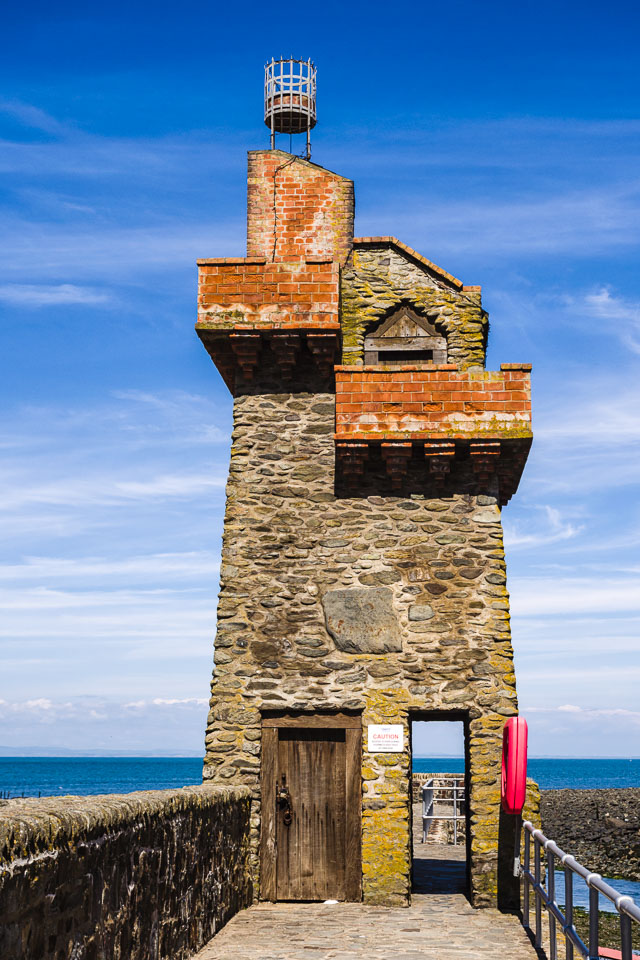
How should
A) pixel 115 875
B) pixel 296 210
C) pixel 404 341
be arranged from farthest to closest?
Answer: pixel 296 210 < pixel 404 341 < pixel 115 875

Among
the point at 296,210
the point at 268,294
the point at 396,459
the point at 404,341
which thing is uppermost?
the point at 296,210

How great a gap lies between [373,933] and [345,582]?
3.82 meters

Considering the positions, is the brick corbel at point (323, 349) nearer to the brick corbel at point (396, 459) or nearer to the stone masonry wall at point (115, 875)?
the brick corbel at point (396, 459)

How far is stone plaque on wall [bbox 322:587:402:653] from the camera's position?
440 inches

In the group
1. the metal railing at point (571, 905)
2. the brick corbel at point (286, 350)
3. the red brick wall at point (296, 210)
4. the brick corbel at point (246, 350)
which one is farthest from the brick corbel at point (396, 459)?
the metal railing at point (571, 905)

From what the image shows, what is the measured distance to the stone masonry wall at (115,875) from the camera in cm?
450

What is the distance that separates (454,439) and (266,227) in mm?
4423

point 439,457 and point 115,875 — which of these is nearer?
point 115,875

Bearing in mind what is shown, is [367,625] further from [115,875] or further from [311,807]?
[115,875]

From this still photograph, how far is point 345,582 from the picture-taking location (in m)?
11.4

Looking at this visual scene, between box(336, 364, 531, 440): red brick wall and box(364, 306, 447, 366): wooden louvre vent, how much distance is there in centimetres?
124

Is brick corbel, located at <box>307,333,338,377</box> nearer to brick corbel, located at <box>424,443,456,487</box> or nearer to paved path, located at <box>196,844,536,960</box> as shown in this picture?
brick corbel, located at <box>424,443,456,487</box>

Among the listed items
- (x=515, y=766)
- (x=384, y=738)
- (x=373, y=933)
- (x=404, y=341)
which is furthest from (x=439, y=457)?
(x=373, y=933)

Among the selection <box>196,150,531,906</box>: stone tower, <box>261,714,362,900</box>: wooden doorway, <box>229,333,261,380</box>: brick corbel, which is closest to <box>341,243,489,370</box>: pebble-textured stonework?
<box>196,150,531,906</box>: stone tower
